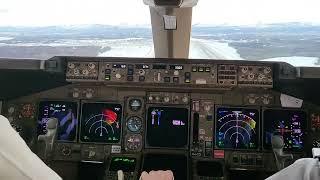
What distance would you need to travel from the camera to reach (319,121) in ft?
12.8

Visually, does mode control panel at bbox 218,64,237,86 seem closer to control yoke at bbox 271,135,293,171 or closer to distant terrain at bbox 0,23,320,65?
control yoke at bbox 271,135,293,171

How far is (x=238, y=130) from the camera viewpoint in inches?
155

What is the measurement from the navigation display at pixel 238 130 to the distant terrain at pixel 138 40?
883 mm

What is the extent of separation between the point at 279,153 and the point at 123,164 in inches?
46.6

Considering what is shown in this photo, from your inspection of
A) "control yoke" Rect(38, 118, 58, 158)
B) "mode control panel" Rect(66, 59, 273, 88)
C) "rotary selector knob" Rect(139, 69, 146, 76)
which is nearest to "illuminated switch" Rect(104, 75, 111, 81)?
"mode control panel" Rect(66, 59, 273, 88)

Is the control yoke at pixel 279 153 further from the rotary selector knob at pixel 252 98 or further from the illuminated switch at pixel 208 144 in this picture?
the illuminated switch at pixel 208 144

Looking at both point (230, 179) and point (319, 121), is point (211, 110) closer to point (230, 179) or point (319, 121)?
point (230, 179)

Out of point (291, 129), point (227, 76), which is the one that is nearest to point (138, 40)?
point (227, 76)

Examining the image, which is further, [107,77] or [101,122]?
[101,122]

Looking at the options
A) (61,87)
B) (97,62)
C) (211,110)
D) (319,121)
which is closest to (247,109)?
(211,110)

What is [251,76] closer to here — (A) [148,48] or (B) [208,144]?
(B) [208,144]

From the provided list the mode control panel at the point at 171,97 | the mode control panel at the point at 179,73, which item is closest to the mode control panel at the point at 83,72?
the mode control panel at the point at 179,73

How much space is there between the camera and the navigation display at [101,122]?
158 inches

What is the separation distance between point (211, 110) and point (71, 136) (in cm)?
117
